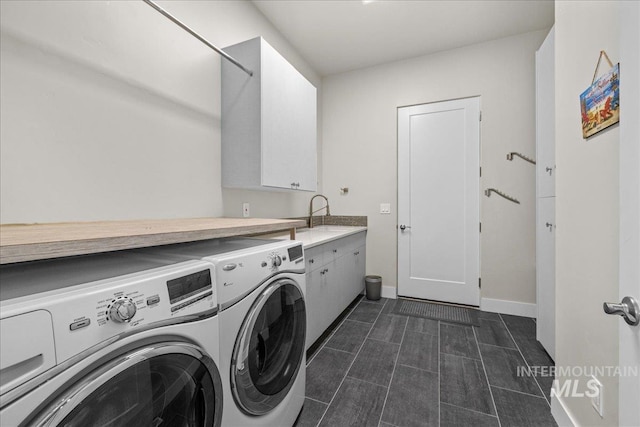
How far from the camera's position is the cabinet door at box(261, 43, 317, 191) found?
1884 millimetres

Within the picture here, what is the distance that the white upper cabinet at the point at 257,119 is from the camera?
1844mm

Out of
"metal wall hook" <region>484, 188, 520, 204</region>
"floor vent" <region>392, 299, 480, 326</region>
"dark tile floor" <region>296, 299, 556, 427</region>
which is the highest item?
"metal wall hook" <region>484, 188, 520, 204</region>

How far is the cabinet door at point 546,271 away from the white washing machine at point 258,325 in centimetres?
176

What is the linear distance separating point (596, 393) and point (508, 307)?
1.94 metres

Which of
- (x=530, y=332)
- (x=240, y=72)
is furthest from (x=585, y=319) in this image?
(x=240, y=72)

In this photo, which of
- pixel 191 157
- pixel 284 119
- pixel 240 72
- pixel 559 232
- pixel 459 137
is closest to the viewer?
pixel 559 232

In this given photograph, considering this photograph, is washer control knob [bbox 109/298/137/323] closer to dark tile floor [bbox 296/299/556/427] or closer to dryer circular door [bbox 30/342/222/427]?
dryer circular door [bbox 30/342/222/427]

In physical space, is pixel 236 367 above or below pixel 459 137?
below

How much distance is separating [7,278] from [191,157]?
1264mm

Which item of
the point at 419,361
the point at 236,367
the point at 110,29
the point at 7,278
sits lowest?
the point at 419,361

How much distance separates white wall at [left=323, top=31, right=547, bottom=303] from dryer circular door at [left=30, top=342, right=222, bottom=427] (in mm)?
2715

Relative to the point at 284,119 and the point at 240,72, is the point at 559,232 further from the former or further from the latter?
the point at 240,72

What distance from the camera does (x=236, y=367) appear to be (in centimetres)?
96

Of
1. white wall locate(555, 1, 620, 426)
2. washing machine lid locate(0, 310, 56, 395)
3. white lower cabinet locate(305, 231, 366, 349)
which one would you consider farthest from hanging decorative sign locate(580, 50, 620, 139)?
washing machine lid locate(0, 310, 56, 395)
